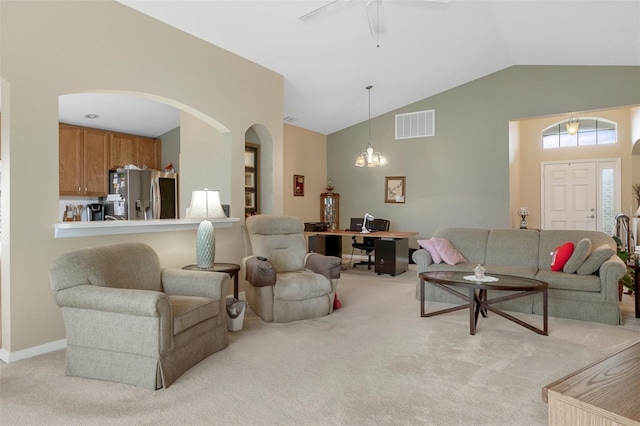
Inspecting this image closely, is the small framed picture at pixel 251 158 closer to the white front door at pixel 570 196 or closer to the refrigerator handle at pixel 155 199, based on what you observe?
the refrigerator handle at pixel 155 199

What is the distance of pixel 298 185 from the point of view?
7555 mm

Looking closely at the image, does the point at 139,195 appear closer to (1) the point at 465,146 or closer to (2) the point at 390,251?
(2) the point at 390,251

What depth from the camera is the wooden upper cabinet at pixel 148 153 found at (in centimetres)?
643

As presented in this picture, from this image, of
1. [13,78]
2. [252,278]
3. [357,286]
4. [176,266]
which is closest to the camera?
[13,78]

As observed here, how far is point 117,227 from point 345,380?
2321 millimetres

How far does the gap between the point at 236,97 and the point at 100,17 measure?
161cm

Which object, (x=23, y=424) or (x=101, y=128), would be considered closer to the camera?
(x=23, y=424)

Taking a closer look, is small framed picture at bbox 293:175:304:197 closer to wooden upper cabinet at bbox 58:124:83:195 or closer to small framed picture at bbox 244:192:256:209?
small framed picture at bbox 244:192:256:209

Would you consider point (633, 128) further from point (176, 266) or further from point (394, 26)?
point (176, 266)

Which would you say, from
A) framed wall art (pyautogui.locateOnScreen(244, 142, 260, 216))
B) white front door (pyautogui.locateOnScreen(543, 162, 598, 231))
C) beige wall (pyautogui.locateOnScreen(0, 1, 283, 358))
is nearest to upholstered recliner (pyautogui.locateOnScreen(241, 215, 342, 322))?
beige wall (pyautogui.locateOnScreen(0, 1, 283, 358))

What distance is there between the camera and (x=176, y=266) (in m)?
3.97

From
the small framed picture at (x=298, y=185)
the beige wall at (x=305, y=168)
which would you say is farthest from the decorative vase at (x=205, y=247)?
the small framed picture at (x=298, y=185)

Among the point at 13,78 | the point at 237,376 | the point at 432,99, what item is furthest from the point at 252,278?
the point at 432,99

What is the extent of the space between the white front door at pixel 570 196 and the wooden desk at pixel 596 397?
711 cm
